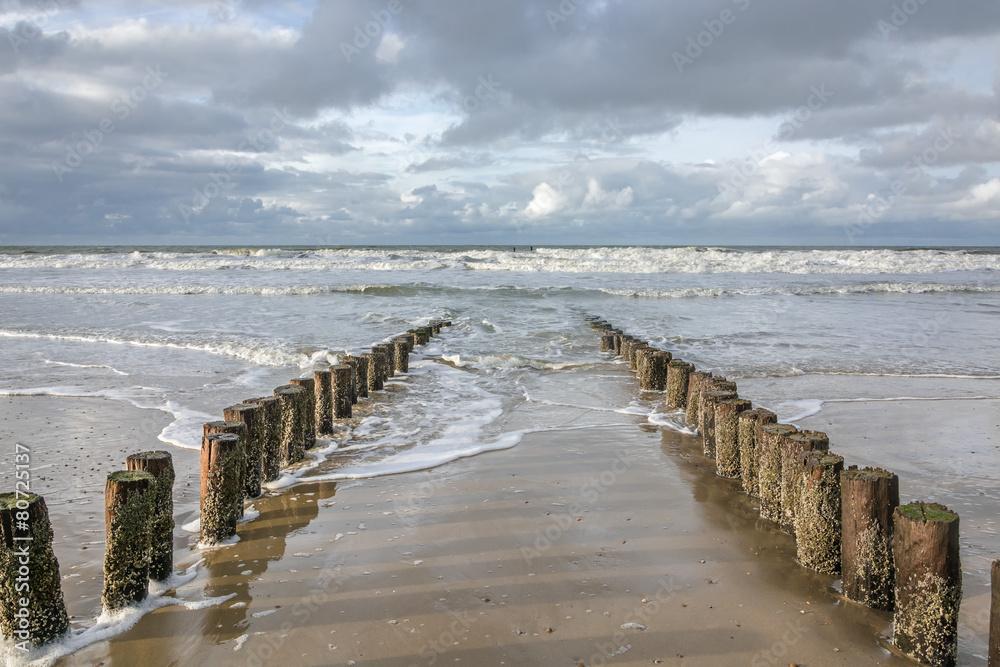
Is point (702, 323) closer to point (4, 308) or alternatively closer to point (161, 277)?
point (4, 308)

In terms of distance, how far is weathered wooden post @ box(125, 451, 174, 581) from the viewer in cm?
392

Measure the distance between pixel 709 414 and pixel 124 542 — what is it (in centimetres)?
524

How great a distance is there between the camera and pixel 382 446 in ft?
23.2

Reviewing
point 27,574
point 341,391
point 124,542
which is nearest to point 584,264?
point 341,391

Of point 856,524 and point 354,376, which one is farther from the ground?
point 354,376

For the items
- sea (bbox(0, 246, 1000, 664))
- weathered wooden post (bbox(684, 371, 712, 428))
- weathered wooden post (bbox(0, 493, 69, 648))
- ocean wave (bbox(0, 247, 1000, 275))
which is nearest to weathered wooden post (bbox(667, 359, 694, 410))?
sea (bbox(0, 246, 1000, 664))

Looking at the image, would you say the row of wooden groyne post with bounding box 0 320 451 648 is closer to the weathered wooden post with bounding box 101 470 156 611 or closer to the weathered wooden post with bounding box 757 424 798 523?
the weathered wooden post with bounding box 101 470 156 611

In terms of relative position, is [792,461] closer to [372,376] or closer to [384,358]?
[372,376]

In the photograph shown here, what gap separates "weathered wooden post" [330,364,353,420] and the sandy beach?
1870 millimetres

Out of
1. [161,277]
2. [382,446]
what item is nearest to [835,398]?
[382,446]

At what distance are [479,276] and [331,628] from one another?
1258 inches

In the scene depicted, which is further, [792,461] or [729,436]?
[729,436]

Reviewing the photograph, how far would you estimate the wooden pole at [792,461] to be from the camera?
4.54m

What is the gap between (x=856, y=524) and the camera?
3816mm
